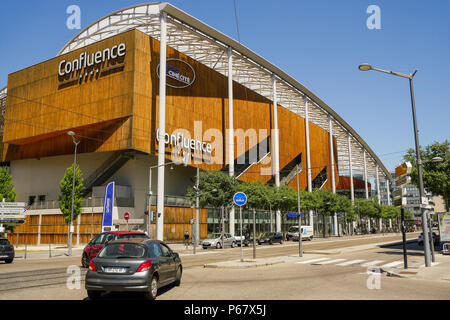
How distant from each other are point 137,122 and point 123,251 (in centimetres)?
3216

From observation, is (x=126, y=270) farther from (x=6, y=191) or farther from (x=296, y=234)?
(x=296, y=234)

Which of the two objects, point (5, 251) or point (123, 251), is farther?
point (5, 251)

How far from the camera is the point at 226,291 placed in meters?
10.6

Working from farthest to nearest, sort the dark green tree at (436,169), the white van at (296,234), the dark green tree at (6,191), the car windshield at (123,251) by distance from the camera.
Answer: the white van at (296,234) → the dark green tree at (6,191) → the dark green tree at (436,169) → the car windshield at (123,251)

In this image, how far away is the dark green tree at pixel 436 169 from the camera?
25766mm

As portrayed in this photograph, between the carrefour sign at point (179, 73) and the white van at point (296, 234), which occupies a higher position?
the carrefour sign at point (179, 73)

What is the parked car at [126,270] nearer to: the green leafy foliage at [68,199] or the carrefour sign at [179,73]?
the green leafy foliage at [68,199]

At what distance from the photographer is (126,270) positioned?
30.1 feet

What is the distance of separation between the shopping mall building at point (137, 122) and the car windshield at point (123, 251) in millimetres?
27382

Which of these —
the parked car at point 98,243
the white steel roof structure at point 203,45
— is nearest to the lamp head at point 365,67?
the parked car at point 98,243

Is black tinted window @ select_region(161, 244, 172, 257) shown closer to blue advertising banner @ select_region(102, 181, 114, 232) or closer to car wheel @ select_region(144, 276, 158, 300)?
car wheel @ select_region(144, 276, 158, 300)

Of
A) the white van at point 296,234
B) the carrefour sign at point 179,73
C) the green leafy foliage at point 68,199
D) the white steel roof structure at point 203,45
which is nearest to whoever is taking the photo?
the green leafy foliage at point 68,199

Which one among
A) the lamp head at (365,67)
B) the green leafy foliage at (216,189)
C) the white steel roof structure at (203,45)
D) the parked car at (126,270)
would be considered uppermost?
the white steel roof structure at (203,45)

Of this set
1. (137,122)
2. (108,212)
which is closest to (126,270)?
(108,212)
